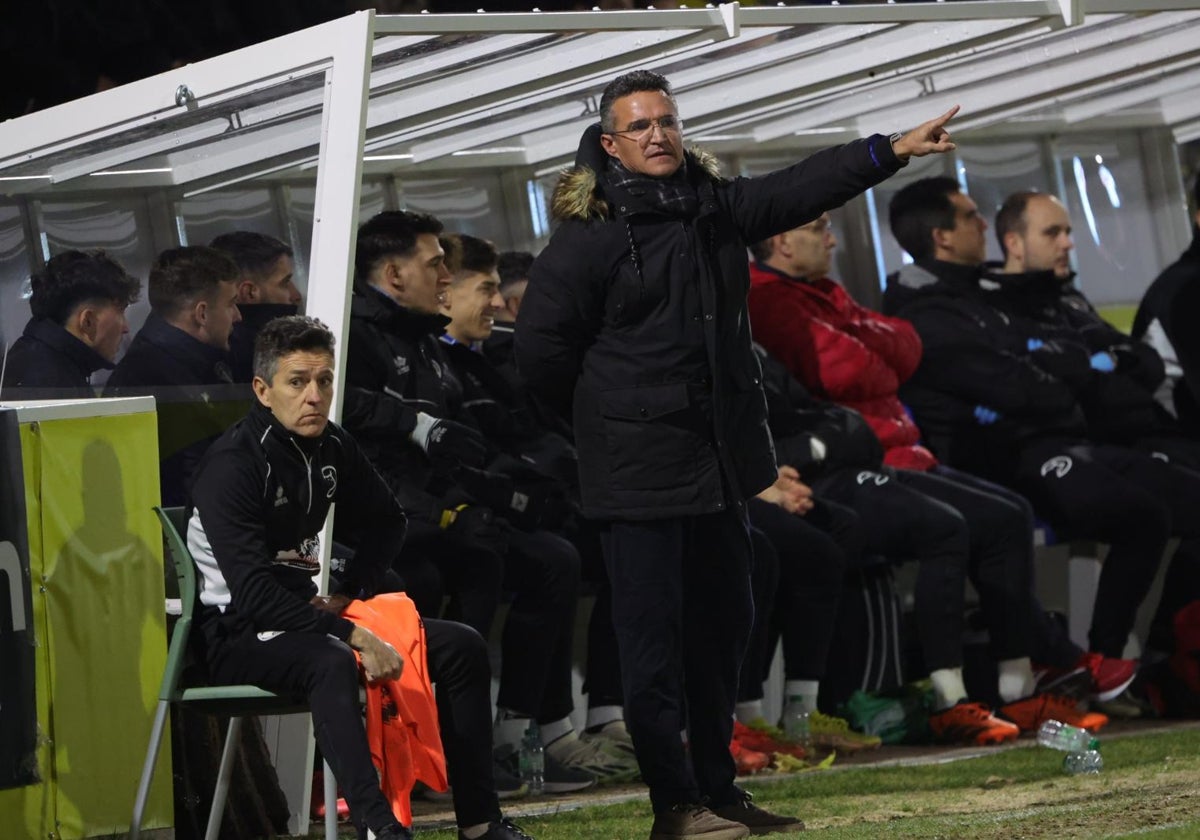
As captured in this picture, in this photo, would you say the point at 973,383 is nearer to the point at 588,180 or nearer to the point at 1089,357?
the point at 1089,357

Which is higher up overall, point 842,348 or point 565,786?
point 842,348

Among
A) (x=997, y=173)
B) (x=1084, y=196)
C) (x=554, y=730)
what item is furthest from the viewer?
(x=1084, y=196)

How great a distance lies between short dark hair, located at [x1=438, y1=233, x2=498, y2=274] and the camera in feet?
25.3

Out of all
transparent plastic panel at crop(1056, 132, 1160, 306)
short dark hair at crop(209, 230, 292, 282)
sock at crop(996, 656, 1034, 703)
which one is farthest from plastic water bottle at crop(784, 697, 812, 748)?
transparent plastic panel at crop(1056, 132, 1160, 306)

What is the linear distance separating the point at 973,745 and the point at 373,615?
3144 mm

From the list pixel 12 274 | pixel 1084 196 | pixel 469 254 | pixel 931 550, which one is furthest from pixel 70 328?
pixel 1084 196

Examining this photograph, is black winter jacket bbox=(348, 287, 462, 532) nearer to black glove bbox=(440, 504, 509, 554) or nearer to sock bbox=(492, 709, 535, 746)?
black glove bbox=(440, 504, 509, 554)

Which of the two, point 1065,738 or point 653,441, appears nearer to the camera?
point 653,441

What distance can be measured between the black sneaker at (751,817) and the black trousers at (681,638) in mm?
25

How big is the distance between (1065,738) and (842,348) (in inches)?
69.7

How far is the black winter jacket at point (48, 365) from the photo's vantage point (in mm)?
6352

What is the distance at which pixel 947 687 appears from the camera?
26.2 feet

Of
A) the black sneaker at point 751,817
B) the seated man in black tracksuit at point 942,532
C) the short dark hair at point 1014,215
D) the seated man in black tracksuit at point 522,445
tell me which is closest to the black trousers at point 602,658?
the seated man in black tracksuit at point 522,445

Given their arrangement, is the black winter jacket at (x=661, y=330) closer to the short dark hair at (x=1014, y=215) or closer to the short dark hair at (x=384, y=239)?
the short dark hair at (x=384, y=239)
